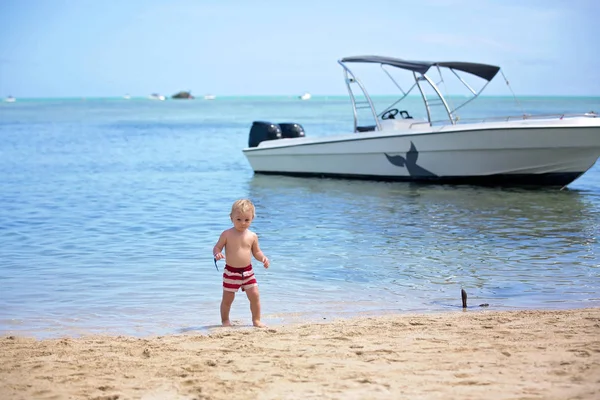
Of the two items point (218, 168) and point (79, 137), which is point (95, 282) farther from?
point (79, 137)

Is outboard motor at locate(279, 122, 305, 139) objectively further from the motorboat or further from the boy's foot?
the boy's foot

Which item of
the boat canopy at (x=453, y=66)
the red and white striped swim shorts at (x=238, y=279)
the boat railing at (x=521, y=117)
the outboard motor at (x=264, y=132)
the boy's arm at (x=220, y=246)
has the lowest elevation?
the red and white striped swim shorts at (x=238, y=279)

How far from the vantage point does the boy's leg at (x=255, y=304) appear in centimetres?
664

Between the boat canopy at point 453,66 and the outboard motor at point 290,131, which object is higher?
the boat canopy at point 453,66

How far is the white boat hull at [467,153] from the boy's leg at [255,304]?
11193 mm

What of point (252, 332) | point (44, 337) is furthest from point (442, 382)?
point (44, 337)

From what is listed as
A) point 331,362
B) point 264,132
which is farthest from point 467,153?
point 331,362

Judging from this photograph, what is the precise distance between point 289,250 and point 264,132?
10462mm

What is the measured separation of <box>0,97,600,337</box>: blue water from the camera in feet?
25.2

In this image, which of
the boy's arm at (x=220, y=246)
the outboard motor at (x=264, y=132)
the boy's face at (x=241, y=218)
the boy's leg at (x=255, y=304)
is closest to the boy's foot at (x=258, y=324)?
the boy's leg at (x=255, y=304)

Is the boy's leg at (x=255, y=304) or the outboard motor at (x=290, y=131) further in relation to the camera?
the outboard motor at (x=290, y=131)

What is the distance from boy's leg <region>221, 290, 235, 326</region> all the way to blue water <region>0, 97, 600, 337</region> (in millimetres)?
219

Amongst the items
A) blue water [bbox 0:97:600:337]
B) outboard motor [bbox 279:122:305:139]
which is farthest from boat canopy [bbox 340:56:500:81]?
outboard motor [bbox 279:122:305:139]

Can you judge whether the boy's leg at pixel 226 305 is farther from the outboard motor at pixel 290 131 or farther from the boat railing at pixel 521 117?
the outboard motor at pixel 290 131
